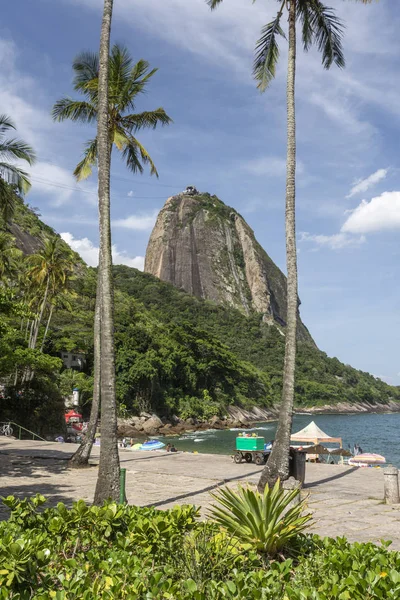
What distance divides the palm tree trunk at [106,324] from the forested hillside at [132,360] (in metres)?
6.27

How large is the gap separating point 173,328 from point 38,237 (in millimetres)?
26560

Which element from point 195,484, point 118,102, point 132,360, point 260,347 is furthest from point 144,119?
point 260,347

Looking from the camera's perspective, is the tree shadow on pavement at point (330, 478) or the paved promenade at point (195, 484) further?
the tree shadow on pavement at point (330, 478)

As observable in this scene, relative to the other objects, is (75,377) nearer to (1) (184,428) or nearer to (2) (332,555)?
(1) (184,428)

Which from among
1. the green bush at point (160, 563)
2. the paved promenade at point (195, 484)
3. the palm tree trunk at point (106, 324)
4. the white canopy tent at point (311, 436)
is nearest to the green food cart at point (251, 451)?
the paved promenade at point (195, 484)

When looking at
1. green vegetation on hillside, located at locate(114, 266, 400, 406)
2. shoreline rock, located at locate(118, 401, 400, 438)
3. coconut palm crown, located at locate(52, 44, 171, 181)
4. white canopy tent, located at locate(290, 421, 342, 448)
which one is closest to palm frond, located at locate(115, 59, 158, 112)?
coconut palm crown, located at locate(52, 44, 171, 181)

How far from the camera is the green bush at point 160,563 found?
10.9 ft

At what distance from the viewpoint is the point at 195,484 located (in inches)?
480

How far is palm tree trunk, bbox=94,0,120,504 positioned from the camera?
9023mm

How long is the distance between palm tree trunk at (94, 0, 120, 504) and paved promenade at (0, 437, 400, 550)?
3.58 ft

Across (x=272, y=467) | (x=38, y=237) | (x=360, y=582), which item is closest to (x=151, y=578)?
(x=360, y=582)

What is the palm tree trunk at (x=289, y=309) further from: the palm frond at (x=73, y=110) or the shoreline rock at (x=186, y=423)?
the shoreline rock at (x=186, y=423)

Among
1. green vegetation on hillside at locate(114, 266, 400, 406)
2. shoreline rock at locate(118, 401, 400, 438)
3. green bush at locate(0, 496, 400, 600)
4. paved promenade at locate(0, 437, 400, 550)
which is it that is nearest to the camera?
green bush at locate(0, 496, 400, 600)

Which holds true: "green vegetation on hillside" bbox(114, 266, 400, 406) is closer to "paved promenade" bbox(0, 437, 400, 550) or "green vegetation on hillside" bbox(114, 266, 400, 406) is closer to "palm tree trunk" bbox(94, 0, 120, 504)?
"paved promenade" bbox(0, 437, 400, 550)
